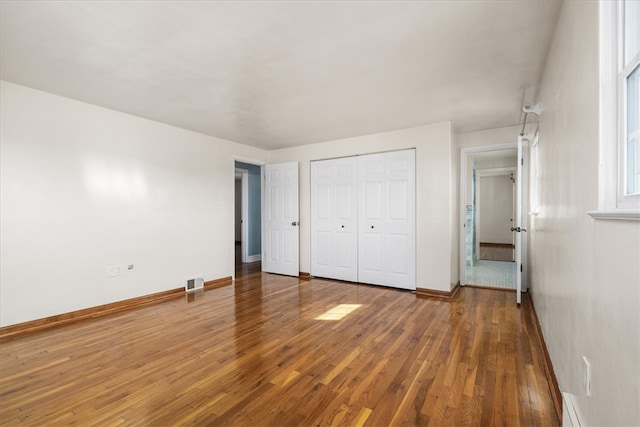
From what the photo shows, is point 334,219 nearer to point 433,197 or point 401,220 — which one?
point 401,220

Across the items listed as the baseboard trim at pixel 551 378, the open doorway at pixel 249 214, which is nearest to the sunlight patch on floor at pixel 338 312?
the baseboard trim at pixel 551 378

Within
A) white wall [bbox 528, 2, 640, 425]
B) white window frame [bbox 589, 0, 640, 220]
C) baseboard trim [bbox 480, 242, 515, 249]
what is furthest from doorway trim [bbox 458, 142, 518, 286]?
baseboard trim [bbox 480, 242, 515, 249]

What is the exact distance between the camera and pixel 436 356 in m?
2.36

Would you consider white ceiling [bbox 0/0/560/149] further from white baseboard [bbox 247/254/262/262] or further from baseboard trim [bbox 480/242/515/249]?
baseboard trim [bbox 480/242/515/249]

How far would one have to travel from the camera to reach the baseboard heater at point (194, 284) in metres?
4.40

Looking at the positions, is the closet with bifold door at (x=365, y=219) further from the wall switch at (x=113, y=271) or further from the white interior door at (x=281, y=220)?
the wall switch at (x=113, y=271)

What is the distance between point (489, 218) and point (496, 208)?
361mm

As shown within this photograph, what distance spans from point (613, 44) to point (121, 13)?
99.7 inches

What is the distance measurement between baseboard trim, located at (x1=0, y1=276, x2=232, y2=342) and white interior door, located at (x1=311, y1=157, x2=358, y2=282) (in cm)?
232

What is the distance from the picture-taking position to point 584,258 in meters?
1.32

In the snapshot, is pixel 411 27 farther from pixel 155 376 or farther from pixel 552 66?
pixel 155 376

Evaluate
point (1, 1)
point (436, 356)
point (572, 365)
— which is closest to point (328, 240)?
point (436, 356)

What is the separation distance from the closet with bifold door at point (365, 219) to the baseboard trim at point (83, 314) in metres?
2.46

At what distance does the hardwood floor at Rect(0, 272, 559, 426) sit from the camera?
5.58 feet
